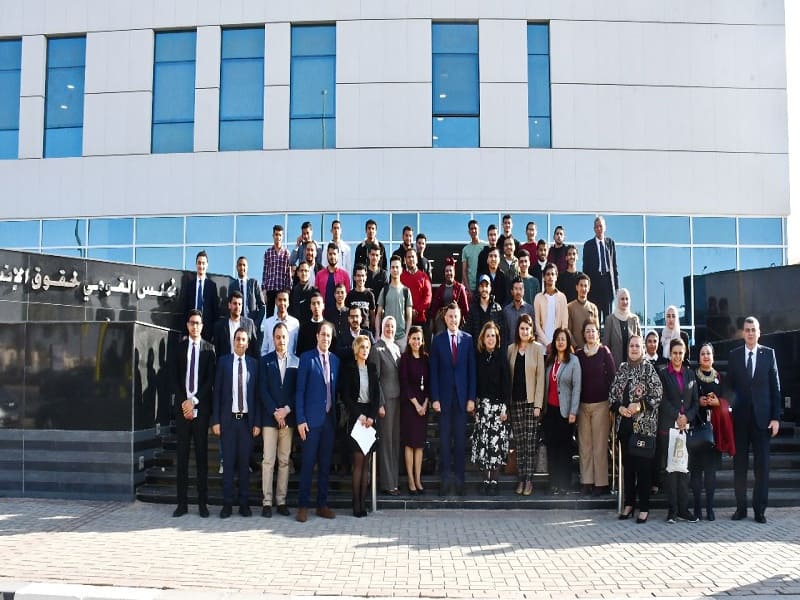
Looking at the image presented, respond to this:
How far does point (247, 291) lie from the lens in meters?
12.9

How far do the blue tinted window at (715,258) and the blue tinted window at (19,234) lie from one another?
704 inches


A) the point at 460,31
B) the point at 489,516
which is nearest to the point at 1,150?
the point at 460,31

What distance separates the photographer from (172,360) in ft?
30.0

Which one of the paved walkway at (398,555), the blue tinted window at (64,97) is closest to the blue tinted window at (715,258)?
the paved walkway at (398,555)

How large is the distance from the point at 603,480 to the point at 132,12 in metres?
18.1

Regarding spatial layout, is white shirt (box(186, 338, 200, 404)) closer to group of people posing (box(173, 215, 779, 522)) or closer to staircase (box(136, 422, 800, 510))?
group of people posing (box(173, 215, 779, 522))

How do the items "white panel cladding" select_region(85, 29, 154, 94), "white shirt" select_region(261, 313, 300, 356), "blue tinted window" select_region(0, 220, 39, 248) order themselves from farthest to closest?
"blue tinted window" select_region(0, 220, 39, 248) < "white panel cladding" select_region(85, 29, 154, 94) < "white shirt" select_region(261, 313, 300, 356)

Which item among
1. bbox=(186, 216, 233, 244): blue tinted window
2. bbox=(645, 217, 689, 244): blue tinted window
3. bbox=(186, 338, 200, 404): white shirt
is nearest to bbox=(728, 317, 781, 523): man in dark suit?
bbox=(186, 338, 200, 404): white shirt

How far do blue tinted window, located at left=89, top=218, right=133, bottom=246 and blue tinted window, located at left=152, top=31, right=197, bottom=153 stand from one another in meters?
2.20

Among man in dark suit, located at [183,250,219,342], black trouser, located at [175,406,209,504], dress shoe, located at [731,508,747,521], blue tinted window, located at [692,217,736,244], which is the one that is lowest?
dress shoe, located at [731,508,747,521]

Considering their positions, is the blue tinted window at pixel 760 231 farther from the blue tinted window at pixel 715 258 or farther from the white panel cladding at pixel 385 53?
the white panel cladding at pixel 385 53

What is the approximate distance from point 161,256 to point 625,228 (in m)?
12.3

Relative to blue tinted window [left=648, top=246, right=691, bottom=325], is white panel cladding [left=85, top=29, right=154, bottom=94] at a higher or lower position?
higher

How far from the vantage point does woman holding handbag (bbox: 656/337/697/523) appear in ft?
28.6
